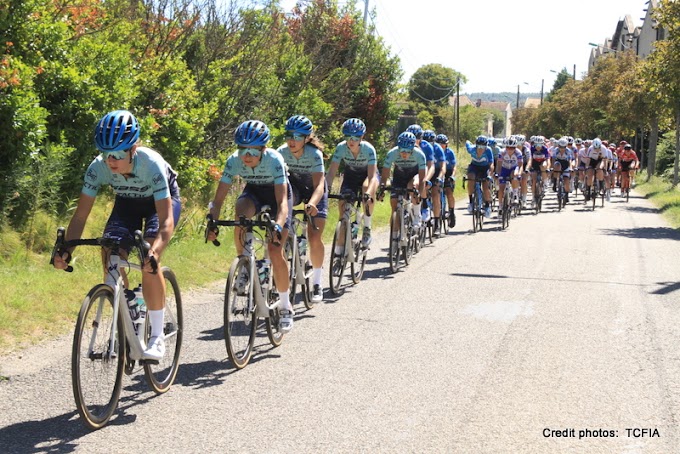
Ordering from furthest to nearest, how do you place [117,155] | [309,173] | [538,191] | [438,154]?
[538,191], [438,154], [309,173], [117,155]

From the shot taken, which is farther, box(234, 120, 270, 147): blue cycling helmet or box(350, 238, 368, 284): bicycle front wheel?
box(350, 238, 368, 284): bicycle front wheel

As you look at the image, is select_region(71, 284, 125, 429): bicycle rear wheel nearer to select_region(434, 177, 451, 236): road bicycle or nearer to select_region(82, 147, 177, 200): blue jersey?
select_region(82, 147, 177, 200): blue jersey

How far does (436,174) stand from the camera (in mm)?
16578

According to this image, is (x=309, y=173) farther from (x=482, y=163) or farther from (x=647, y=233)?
(x=647, y=233)

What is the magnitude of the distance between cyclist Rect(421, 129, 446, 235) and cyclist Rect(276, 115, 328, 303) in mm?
5831

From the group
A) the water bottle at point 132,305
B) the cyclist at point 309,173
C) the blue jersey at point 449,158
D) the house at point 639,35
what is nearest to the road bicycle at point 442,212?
the blue jersey at point 449,158

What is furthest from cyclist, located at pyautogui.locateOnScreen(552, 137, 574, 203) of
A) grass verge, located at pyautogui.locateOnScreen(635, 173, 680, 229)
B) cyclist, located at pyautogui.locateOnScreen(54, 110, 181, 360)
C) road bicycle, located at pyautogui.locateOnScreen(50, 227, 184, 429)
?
road bicycle, located at pyautogui.locateOnScreen(50, 227, 184, 429)

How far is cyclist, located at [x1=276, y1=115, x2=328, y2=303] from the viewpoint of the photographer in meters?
9.01

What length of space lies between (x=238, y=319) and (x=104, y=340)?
1679mm

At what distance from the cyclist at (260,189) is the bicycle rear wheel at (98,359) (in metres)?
1.60

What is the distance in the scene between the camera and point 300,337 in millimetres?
8164

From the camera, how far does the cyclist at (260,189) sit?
24.1 ft

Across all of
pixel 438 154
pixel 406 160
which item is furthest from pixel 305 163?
pixel 438 154

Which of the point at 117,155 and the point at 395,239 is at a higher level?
the point at 117,155
